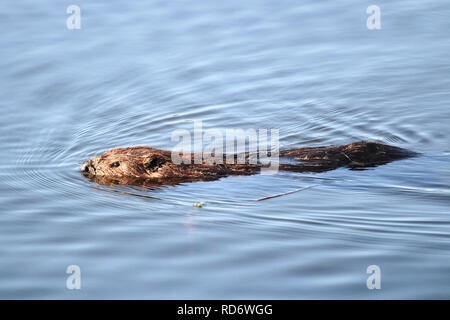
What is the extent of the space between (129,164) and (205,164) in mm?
955

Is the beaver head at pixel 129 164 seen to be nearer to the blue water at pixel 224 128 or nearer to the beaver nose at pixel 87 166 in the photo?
the beaver nose at pixel 87 166

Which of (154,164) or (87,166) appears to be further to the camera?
(87,166)

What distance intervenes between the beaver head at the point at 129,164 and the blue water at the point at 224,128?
27 cm

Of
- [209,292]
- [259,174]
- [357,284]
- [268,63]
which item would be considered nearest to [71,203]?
[259,174]

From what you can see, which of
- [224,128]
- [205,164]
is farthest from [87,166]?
[224,128]

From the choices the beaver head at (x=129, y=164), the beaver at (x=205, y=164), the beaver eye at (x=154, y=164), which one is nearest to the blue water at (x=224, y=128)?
the beaver at (x=205, y=164)

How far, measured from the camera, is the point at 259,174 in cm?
787

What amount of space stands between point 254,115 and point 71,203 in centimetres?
358

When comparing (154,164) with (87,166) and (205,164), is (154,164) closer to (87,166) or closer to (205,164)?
(205,164)

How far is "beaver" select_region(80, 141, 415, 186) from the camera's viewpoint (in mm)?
7867

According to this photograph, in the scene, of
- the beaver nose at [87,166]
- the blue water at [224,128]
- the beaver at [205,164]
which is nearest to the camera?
the blue water at [224,128]

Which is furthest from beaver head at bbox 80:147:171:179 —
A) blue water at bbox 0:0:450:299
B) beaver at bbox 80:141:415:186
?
blue water at bbox 0:0:450:299

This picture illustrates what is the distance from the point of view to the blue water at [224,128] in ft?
18.8

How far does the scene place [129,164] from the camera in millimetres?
8227
